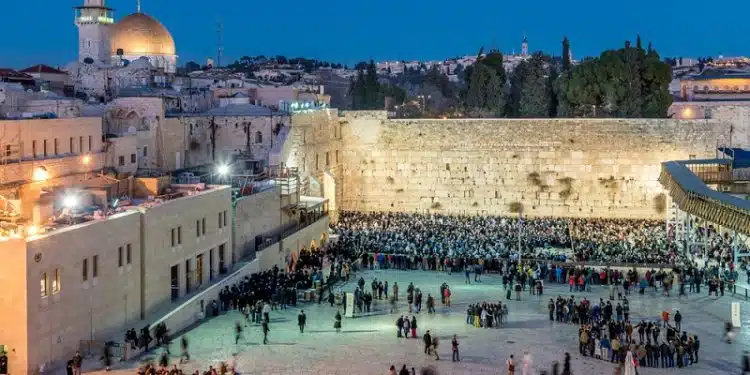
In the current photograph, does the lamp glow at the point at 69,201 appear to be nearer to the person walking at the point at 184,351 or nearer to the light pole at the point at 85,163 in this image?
the person walking at the point at 184,351

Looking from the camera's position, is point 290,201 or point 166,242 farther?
point 290,201

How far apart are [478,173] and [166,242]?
21231 mm

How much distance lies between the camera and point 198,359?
18.0m

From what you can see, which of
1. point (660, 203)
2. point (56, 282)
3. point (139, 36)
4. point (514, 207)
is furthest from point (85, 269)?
point (139, 36)

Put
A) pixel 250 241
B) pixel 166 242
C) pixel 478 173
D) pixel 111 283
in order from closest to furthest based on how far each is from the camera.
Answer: pixel 111 283 < pixel 166 242 < pixel 250 241 < pixel 478 173

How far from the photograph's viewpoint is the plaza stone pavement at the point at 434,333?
17.8m

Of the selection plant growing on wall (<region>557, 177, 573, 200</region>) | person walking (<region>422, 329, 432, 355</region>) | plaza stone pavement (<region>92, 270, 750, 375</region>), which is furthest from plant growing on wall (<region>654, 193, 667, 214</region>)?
person walking (<region>422, 329, 432, 355</region>)

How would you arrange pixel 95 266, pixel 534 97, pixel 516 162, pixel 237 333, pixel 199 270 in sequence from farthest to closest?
pixel 534 97
pixel 516 162
pixel 199 270
pixel 237 333
pixel 95 266

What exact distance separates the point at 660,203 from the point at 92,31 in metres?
25.7

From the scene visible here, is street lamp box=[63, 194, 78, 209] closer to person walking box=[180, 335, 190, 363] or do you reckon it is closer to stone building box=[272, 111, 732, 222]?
person walking box=[180, 335, 190, 363]

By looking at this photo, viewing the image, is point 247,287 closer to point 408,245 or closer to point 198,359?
point 198,359

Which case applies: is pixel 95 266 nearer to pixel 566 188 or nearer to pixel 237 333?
pixel 237 333

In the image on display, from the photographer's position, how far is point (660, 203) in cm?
3891

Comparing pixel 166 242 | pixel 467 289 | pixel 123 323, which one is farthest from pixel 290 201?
pixel 123 323
